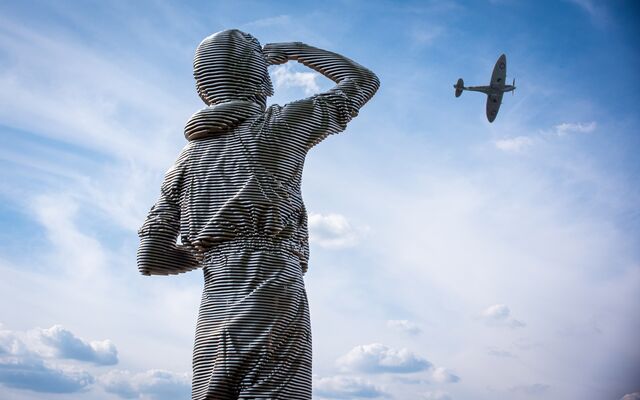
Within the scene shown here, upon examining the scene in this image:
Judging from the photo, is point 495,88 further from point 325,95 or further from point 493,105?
point 325,95

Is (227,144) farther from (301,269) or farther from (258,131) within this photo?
(301,269)

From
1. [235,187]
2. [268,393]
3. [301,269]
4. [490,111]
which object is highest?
[490,111]

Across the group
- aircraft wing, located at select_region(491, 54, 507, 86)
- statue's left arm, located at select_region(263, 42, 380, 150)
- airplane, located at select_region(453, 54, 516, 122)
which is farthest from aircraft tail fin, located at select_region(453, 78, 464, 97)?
statue's left arm, located at select_region(263, 42, 380, 150)

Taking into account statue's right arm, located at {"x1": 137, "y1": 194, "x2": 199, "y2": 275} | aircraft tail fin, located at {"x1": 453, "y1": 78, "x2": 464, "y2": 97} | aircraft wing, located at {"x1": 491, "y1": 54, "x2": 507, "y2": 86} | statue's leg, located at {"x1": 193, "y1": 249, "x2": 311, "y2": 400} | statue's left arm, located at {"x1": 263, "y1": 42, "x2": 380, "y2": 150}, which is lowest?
statue's leg, located at {"x1": 193, "y1": 249, "x2": 311, "y2": 400}

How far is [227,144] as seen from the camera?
8023 mm

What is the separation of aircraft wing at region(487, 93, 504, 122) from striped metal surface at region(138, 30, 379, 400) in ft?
124

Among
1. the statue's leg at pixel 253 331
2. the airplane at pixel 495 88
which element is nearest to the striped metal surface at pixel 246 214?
the statue's leg at pixel 253 331

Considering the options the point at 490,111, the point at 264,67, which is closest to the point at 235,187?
the point at 264,67

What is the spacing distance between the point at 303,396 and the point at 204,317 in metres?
1.19

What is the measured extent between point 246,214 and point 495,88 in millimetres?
38586

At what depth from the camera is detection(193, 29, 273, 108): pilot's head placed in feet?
27.5

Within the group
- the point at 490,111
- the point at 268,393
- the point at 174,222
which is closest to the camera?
the point at 268,393

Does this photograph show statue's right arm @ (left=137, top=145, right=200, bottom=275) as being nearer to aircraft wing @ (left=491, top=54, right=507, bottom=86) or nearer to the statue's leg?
the statue's leg

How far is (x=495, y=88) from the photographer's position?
44188 millimetres
